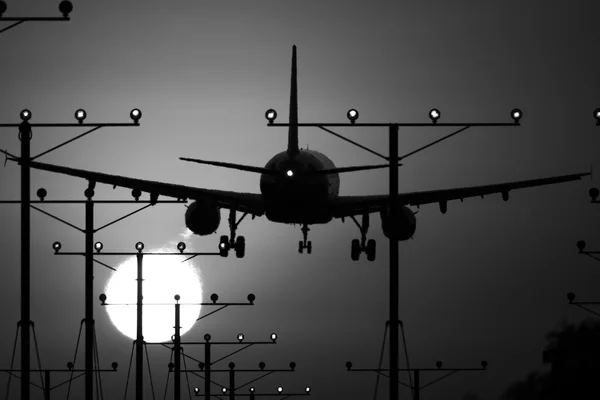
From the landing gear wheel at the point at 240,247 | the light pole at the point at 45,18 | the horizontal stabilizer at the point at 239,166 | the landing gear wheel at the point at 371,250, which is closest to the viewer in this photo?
the light pole at the point at 45,18

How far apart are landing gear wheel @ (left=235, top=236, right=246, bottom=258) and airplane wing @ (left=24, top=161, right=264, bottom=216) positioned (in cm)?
161

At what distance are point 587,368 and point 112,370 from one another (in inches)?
1073

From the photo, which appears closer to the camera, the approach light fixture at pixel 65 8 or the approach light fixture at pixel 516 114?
the approach light fixture at pixel 65 8

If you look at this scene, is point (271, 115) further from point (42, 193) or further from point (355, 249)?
point (355, 249)

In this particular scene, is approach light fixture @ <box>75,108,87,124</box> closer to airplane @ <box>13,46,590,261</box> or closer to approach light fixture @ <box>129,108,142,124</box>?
approach light fixture @ <box>129,108,142,124</box>

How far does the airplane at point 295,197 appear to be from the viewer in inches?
2213

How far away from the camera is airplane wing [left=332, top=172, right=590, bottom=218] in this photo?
6338 cm

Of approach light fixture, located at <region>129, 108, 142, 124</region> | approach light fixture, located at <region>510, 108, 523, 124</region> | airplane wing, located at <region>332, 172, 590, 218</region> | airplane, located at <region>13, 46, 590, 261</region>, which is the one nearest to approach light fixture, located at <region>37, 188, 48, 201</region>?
airplane, located at <region>13, 46, 590, 261</region>

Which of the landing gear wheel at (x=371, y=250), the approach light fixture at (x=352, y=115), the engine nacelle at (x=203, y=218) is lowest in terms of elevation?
the landing gear wheel at (x=371, y=250)

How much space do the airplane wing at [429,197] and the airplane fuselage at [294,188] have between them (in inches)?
182

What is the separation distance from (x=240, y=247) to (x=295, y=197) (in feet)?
24.2

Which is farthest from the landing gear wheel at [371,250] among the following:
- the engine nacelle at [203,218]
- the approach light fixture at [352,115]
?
the approach light fixture at [352,115]

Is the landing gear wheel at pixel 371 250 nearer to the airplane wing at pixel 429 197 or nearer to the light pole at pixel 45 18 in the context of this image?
the airplane wing at pixel 429 197

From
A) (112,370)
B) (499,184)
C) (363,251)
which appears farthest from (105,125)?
(112,370)
